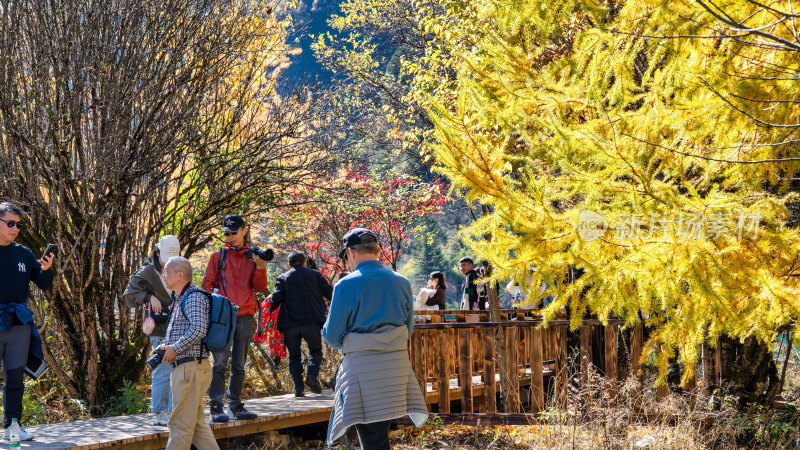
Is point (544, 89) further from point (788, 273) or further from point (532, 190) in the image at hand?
point (788, 273)

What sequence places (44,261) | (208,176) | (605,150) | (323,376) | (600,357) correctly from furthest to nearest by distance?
(323,376), (208,176), (600,357), (44,261), (605,150)

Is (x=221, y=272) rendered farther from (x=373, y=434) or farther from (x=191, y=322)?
(x=373, y=434)

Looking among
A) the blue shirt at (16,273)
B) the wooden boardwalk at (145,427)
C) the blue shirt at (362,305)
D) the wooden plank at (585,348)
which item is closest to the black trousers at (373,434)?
the blue shirt at (362,305)

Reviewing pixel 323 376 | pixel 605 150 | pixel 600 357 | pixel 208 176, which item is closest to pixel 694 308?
pixel 605 150

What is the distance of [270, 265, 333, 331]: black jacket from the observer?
780 centimetres

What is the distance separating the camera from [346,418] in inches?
169

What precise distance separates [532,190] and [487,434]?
120 inches

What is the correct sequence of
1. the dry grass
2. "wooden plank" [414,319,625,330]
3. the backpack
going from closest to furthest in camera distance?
the backpack
the dry grass
"wooden plank" [414,319,625,330]

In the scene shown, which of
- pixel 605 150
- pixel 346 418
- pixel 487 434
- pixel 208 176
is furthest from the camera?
pixel 208 176

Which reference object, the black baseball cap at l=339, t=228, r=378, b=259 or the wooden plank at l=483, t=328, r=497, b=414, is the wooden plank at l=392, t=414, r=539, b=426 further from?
the black baseball cap at l=339, t=228, r=378, b=259

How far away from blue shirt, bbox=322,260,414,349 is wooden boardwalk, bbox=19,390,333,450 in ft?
7.88

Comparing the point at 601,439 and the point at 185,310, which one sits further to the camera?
the point at 601,439

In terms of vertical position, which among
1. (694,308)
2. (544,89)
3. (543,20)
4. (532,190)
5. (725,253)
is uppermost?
(543,20)

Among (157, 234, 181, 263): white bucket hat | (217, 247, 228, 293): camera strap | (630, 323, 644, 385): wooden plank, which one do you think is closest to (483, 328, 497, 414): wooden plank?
(630, 323, 644, 385): wooden plank
